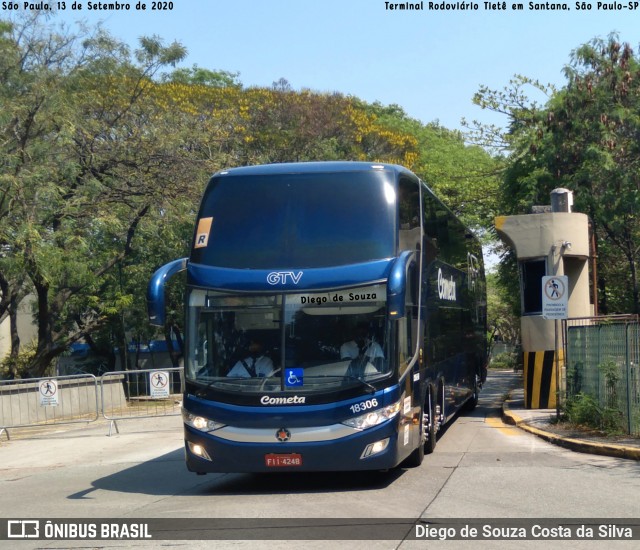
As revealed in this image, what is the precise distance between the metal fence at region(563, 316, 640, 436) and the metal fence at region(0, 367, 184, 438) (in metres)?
9.91

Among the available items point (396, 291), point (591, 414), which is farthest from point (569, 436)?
point (396, 291)

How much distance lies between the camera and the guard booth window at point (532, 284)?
20319mm

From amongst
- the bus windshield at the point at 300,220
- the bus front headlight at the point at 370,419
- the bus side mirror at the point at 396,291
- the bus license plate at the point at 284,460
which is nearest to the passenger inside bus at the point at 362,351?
the bus side mirror at the point at 396,291

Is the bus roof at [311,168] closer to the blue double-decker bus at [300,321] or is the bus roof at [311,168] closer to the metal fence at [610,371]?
the blue double-decker bus at [300,321]

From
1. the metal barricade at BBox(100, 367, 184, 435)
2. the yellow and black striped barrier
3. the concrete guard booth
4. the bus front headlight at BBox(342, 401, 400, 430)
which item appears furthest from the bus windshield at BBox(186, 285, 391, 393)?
the metal barricade at BBox(100, 367, 184, 435)

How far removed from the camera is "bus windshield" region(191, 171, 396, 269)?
1110 cm

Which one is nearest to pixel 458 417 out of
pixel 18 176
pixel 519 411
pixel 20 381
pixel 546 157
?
pixel 519 411

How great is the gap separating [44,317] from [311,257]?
21.0 metres

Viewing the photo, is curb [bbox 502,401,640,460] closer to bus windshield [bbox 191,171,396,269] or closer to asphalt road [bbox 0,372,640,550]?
asphalt road [bbox 0,372,640,550]

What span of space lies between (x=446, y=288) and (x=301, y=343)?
5.56m

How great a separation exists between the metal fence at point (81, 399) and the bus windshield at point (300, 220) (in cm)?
1121

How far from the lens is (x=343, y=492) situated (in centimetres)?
1086

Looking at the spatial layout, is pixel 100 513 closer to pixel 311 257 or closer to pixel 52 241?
pixel 311 257

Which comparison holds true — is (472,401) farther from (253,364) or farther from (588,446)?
(253,364)
